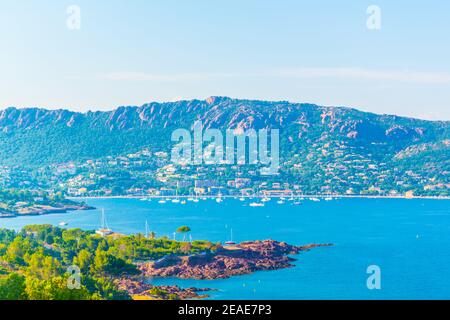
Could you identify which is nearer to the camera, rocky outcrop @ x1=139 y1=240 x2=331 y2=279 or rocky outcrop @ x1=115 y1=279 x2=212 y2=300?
rocky outcrop @ x1=115 y1=279 x2=212 y2=300

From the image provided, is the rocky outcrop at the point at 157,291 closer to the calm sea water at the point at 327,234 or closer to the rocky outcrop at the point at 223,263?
the calm sea water at the point at 327,234

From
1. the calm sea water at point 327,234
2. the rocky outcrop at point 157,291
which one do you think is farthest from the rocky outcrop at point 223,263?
the rocky outcrop at point 157,291

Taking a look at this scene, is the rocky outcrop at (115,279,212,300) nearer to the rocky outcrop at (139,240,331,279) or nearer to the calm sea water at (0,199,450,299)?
the calm sea water at (0,199,450,299)

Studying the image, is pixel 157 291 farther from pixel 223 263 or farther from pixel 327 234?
pixel 327 234

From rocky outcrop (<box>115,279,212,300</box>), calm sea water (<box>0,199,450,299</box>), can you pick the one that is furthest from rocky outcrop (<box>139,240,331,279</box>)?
rocky outcrop (<box>115,279,212,300</box>)

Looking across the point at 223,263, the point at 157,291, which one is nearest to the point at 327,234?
the point at 223,263
